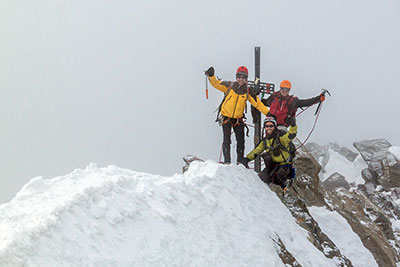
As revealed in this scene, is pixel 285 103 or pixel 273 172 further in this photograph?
pixel 285 103

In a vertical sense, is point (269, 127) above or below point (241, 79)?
below

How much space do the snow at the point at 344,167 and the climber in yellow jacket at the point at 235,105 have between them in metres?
58.1

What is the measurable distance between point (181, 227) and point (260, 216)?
2.95m

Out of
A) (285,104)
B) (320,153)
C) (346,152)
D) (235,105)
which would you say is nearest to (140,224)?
(235,105)

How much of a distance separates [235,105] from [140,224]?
6437 mm

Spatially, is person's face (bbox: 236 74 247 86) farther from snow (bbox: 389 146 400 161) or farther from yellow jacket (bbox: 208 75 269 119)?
snow (bbox: 389 146 400 161)

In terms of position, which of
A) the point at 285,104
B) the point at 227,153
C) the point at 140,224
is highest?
the point at 285,104

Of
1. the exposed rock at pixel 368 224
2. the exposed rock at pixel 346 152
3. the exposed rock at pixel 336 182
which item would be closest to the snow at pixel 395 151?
the exposed rock at pixel 336 182

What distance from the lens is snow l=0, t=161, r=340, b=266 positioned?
14.0ft

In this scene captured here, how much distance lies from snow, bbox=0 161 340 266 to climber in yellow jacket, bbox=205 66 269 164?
2880 mm

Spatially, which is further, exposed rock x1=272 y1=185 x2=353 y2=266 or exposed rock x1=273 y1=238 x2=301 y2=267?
exposed rock x1=272 y1=185 x2=353 y2=266

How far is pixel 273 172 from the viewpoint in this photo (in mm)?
10641

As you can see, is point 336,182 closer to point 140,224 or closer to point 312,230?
point 312,230

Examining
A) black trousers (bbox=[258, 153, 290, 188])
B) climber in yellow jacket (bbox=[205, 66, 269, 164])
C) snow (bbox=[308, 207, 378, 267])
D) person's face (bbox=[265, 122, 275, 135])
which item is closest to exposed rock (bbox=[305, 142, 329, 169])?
snow (bbox=[308, 207, 378, 267])
